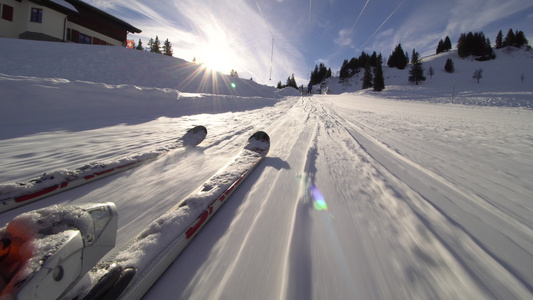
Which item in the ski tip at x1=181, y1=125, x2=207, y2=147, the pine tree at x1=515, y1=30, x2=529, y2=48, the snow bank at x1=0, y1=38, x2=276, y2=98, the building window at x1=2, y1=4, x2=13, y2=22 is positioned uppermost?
the pine tree at x1=515, y1=30, x2=529, y2=48

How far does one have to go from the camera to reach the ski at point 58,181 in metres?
1.67

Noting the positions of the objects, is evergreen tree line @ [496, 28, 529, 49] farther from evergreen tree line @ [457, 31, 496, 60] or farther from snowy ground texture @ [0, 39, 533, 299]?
snowy ground texture @ [0, 39, 533, 299]

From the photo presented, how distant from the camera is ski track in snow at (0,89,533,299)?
3.87 ft

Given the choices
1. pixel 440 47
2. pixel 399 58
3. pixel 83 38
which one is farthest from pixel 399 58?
pixel 83 38

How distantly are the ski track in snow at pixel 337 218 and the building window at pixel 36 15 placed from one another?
23.8 metres

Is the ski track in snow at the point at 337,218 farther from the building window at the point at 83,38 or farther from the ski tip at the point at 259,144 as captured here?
the building window at the point at 83,38

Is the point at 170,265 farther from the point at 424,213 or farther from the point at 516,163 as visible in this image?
the point at 516,163

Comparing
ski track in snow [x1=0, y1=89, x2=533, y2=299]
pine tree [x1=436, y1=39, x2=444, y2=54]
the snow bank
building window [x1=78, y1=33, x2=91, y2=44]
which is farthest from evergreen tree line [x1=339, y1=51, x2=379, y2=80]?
ski track in snow [x1=0, y1=89, x2=533, y2=299]

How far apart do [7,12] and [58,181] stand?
89.3 ft

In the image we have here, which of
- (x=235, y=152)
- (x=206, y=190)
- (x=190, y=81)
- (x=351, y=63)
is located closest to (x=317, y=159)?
(x=235, y=152)

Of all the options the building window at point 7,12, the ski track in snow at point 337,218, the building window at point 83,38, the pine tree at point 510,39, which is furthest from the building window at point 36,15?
the pine tree at point 510,39

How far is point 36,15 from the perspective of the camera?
17344 mm

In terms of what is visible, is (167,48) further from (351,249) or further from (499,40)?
(499,40)

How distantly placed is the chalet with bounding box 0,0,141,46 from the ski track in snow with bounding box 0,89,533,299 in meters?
23.5
